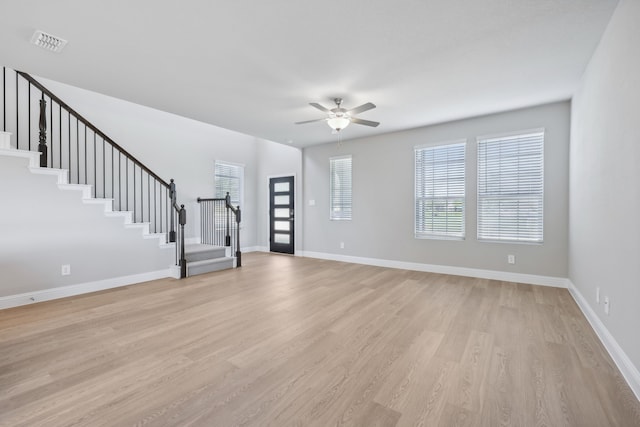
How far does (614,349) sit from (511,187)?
113 inches

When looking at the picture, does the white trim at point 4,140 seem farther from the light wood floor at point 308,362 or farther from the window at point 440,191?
the window at point 440,191

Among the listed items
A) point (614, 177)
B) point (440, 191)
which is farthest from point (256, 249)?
point (614, 177)

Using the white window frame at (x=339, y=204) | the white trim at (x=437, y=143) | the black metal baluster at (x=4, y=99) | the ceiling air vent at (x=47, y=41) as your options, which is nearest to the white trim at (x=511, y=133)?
the white trim at (x=437, y=143)

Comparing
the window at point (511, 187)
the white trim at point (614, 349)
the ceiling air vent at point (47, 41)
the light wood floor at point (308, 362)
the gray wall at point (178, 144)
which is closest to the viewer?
the light wood floor at point (308, 362)

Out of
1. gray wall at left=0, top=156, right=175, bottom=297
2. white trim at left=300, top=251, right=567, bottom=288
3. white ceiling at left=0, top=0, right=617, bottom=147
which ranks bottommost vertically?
white trim at left=300, top=251, right=567, bottom=288

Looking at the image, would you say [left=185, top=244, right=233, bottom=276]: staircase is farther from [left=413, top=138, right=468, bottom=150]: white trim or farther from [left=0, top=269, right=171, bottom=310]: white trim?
[left=413, top=138, right=468, bottom=150]: white trim

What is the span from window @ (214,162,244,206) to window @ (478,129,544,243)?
227 inches

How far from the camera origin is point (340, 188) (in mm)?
6680

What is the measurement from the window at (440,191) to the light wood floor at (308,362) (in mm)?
1637

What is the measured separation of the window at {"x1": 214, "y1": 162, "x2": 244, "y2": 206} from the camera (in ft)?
23.9

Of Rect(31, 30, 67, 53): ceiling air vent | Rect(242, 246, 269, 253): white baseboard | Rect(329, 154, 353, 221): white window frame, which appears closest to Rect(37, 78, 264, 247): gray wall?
Rect(242, 246, 269, 253): white baseboard

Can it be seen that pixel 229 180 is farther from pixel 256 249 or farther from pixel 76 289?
pixel 76 289

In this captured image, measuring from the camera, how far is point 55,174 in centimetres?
387

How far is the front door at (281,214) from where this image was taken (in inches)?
298
